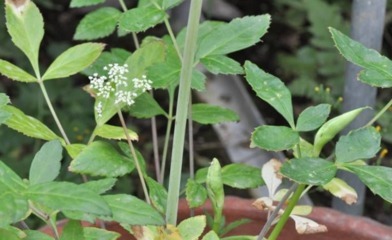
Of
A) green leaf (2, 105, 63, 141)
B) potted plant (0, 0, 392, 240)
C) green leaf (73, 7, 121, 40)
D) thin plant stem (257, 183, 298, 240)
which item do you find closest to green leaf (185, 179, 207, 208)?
potted plant (0, 0, 392, 240)

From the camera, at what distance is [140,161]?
1201mm

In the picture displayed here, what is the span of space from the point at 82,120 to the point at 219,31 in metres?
1.24

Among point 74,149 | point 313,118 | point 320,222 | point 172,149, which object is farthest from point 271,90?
point 320,222

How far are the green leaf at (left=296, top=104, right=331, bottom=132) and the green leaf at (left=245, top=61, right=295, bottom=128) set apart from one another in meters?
0.02

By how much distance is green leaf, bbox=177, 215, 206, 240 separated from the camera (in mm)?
1086

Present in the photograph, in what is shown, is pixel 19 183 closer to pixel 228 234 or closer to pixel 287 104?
pixel 287 104

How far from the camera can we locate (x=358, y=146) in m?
1.02

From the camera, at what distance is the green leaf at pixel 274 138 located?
101 cm

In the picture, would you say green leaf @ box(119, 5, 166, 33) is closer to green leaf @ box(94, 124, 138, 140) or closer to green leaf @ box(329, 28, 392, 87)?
green leaf @ box(94, 124, 138, 140)

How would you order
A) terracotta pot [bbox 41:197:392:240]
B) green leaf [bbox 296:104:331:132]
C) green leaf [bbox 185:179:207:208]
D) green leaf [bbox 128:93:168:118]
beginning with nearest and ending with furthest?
green leaf [bbox 296:104:331:132], green leaf [bbox 185:179:207:208], green leaf [bbox 128:93:168:118], terracotta pot [bbox 41:197:392:240]

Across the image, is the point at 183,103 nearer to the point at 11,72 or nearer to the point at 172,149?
the point at 172,149

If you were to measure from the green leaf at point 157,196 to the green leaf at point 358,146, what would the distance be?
270mm

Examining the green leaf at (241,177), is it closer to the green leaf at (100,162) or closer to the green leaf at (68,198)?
the green leaf at (100,162)

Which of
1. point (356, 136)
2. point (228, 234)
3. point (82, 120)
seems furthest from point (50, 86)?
point (356, 136)
